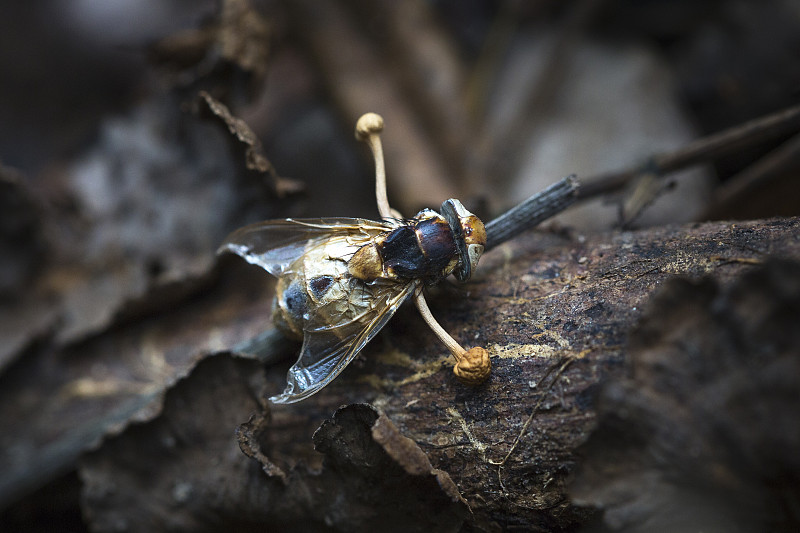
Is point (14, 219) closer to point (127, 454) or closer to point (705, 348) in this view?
point (127, 454)

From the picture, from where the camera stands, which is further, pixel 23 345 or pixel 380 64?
pixel 380 64

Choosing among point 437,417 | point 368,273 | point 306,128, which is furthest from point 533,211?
point 306,128

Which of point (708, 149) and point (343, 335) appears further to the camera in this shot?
point (708, 149)

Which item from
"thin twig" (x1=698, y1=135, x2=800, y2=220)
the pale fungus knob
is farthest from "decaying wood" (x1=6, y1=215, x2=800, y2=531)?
"thin twig" (x1=698, y1=135, x2=800, y2=220)

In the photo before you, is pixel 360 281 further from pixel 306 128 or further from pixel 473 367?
pixel 306 128

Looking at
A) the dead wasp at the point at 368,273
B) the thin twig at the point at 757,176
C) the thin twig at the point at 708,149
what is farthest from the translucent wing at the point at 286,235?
the thin twig at the point at 757,176

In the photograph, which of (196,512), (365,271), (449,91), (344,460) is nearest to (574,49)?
(449,91)

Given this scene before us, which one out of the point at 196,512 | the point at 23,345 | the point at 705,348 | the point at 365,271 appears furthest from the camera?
the point at 23,345
